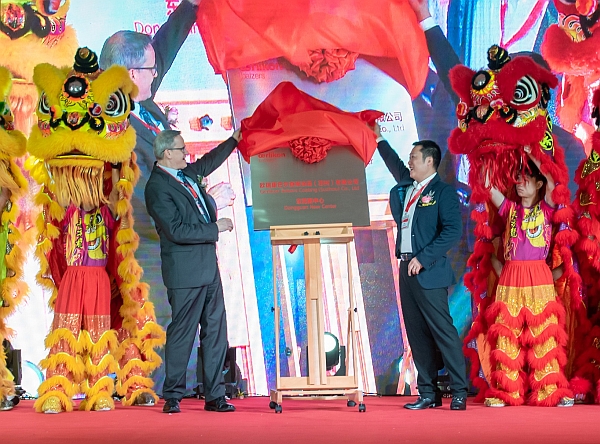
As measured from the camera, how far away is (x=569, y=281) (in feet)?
16.9

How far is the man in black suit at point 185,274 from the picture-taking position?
4.95m

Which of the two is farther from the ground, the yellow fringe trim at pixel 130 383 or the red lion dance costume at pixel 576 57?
the red lion dance costume at pixel 576 57

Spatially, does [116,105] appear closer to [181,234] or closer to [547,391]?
[181,234]

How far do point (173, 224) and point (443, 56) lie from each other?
2376 millimetres

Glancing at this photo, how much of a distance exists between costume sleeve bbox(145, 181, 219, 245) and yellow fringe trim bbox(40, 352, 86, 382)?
2.95ft

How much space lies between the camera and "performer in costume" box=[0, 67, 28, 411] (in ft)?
16.6

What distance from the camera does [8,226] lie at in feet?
16.9

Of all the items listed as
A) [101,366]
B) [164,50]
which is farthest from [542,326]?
[164,50]

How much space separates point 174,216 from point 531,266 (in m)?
2.17

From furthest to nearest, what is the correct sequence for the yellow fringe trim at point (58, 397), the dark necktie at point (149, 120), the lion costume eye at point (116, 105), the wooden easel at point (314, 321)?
1. the dark necktie at point (149, 120)
2. the lion costume eye at point (116, 105)
3. the wooden easel at point (314, 321)
4. the yellow fringe trim at point (58, 397)

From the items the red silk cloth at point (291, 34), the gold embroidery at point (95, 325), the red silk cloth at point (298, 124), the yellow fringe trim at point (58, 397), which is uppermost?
the red silk cloth at point (291, 34)

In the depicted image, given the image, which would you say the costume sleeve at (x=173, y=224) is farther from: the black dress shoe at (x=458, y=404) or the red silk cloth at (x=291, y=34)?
the black dress shoe at (x=458, y=404)

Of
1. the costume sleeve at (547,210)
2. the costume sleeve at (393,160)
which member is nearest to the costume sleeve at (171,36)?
the costume sleeve at (393,160)

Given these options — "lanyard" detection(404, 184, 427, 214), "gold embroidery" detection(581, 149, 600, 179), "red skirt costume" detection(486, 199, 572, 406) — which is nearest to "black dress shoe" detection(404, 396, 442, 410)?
"red skirt costume" detection(486, 199, 572, 406)
